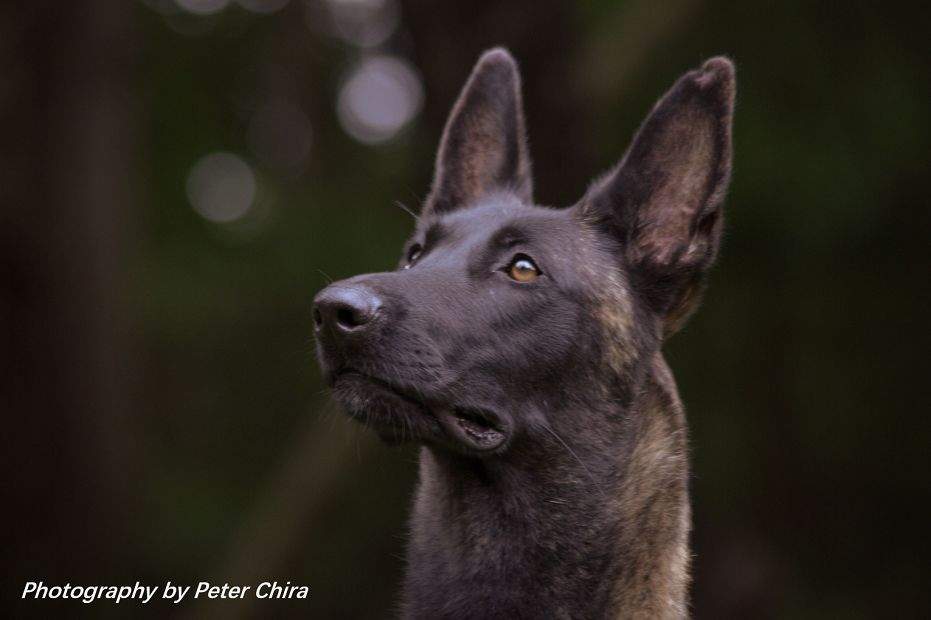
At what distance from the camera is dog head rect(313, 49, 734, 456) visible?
3.76 metres

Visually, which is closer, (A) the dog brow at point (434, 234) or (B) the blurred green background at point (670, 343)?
(A) the dog brow at point (434, 234)

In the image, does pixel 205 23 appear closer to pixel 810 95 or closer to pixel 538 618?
pixel 810 95

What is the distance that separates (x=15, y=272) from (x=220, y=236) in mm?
5917

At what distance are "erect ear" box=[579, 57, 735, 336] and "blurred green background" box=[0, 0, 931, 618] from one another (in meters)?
2.76

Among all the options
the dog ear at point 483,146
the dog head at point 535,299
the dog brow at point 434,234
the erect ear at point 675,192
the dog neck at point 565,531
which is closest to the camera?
the dog head at point 535,299

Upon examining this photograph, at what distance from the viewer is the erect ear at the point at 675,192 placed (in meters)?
4.14

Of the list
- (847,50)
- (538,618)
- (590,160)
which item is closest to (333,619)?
(590,160)

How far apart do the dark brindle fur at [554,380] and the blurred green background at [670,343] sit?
112 inches

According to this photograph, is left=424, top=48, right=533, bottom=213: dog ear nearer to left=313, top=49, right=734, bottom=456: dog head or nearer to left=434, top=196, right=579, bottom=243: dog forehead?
left=313, top=49, right=734, bottom=456: dog head

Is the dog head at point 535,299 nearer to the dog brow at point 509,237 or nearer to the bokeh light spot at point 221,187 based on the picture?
the dog brow at point 509,237

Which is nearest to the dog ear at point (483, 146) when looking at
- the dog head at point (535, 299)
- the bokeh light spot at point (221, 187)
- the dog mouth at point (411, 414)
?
the dog head at point (535, 299)

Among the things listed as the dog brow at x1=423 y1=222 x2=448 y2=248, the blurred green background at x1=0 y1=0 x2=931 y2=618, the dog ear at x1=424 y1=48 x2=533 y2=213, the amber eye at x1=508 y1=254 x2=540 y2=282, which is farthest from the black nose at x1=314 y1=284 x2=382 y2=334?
the blurred green background at x1=0 y1=0 x2=931 y2=618

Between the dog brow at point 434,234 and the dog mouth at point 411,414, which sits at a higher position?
the dog brow at point 434,234

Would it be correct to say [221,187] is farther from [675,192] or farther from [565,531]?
[565,531]
